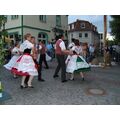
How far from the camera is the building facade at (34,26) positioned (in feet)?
79.0

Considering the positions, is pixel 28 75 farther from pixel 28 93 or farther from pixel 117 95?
pixel 117 95

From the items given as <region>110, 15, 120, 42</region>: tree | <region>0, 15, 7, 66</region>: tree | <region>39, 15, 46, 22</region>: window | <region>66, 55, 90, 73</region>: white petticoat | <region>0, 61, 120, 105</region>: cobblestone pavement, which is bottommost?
<region>0, 61, 120, 105</region>: cobblestone pavement

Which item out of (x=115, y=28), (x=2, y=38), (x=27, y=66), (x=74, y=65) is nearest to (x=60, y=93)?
(x=27, y=66)

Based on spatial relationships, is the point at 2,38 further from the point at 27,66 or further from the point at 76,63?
the point at 76,63

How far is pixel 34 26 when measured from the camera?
25.5 meters

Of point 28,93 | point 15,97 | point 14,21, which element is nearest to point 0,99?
point 15,97

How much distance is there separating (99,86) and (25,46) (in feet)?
9.76

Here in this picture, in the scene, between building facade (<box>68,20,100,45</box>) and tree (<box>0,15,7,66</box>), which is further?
building facade (<box>68,20,100,45</box>)

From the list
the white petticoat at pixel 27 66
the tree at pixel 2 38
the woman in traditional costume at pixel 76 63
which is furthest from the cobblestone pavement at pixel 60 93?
the tree at pixel 2 38

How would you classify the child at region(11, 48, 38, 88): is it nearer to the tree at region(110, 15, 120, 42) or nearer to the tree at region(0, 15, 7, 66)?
the tree at region(0, 15, 7, 66)

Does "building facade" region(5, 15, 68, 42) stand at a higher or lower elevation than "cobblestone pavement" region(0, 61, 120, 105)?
higher

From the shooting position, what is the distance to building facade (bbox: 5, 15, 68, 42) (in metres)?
24.1

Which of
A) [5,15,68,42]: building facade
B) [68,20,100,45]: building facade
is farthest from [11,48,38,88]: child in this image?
[68,20,100,45]: building facade

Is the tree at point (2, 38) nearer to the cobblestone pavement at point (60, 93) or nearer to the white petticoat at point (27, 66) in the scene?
the cobblestone pavement at point (60, 93)
